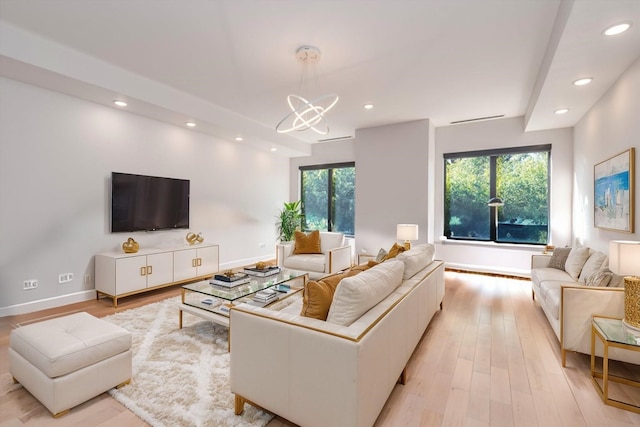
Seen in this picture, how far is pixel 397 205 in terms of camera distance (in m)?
5.68

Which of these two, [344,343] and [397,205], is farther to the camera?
[397,205]

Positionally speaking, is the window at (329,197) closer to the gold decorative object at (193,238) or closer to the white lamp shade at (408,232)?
the white lamp shade at (408,232)

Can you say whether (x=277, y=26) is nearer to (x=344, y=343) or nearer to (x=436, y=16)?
(x=436, y=16)

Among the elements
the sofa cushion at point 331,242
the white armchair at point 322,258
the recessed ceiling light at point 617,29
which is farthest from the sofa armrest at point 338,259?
the recessed ceiling light at point 617,29

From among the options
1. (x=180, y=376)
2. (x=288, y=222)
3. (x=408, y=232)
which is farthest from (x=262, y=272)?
(x=288, y=222)

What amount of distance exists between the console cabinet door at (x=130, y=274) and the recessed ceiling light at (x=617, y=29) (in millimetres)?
5375

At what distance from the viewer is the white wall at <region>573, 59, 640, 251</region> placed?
2.78 meters

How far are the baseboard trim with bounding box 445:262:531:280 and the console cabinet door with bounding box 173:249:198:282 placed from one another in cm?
478

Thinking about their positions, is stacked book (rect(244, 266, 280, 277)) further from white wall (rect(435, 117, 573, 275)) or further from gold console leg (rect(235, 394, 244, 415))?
white wall (rect(435, 117, 573, 275))

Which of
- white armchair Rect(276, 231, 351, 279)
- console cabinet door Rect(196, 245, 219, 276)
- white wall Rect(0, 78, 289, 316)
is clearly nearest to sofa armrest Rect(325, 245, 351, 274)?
white armchair Rect(276, 231, 351, 279)

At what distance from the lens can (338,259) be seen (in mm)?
4949

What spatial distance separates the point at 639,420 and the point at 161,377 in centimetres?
319

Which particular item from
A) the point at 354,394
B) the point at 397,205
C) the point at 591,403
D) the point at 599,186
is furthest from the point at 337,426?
the point at 397,205

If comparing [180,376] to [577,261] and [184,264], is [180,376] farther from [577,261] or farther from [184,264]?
[577,261]
